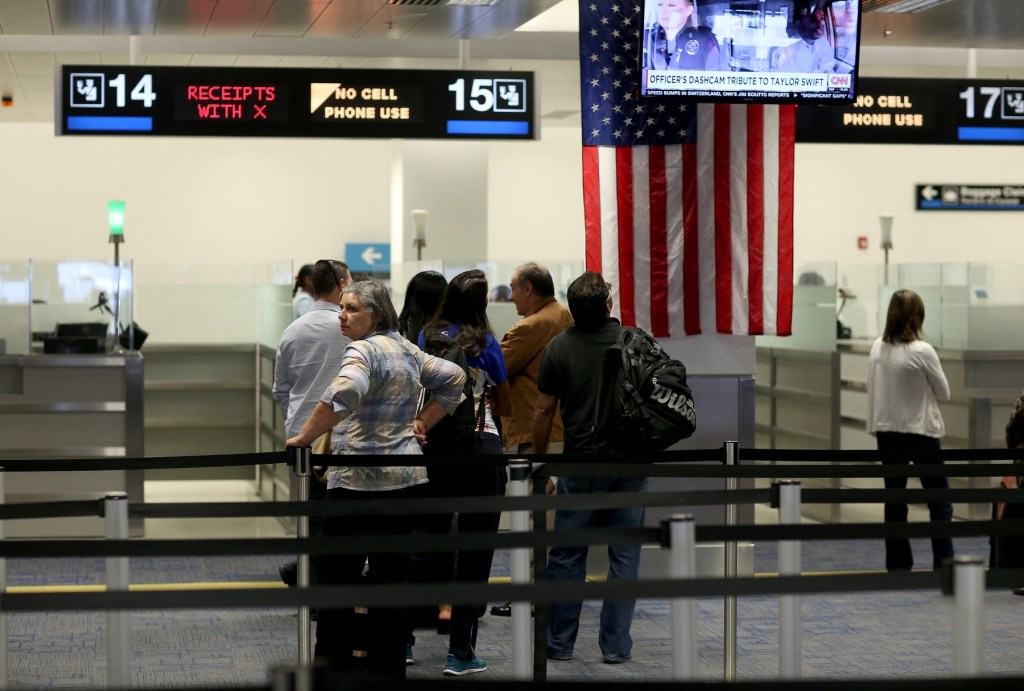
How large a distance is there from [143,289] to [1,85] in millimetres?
3121

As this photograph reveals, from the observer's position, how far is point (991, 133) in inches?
350

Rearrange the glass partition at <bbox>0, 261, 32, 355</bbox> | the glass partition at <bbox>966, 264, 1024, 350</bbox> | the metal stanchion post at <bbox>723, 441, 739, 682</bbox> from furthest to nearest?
1. the glass partition at <bbox>966, 264, 1024, 350</bbox>
2. the glass partition at <bbox>0, 261, 32, 355</bbox>
3. the metal stanchion post at <bbox>723, 441, 739, 682</bbox>

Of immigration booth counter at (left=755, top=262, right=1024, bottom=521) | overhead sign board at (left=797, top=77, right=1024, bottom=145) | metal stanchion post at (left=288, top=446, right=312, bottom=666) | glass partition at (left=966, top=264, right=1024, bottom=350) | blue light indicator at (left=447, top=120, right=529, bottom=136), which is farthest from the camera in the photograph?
glass partition at (left=966, top=264, right=1024, bottom=350)

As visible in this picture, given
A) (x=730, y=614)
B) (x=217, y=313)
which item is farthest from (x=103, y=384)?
(x=730, y=614)

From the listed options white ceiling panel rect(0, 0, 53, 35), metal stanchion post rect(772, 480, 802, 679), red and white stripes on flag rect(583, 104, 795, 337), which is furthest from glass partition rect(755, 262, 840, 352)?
metal stanchion post rect(772, 480, 802, 679)

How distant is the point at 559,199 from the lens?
63.9 feet

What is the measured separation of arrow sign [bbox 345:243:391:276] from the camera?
1869cm

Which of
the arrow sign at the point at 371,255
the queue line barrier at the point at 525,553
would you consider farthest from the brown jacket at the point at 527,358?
the arrow sign at the point at 371,255

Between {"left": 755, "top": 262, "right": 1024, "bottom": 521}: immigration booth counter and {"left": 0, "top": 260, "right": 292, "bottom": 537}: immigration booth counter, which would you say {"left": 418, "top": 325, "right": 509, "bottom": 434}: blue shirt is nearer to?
{"left": 0, "top": 260, "right": 292, "bottom": 537}: immigration booth counter

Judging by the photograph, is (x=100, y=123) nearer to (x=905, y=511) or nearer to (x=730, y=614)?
(x=730, y=614)

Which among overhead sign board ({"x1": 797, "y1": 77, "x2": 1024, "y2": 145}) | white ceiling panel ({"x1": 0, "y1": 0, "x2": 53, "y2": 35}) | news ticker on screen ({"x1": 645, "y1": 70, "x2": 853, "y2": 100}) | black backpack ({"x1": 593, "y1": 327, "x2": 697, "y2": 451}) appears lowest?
black backpack ({"x1": 593, "y1": 327, "x2": 697, "y2": 451})

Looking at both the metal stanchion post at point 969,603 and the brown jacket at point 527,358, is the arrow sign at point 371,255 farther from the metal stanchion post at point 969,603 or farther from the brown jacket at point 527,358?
the metal stanchion post at point 969,603

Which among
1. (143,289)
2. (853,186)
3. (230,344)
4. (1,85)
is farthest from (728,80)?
(853,186)

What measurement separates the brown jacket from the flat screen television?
1.16 meters
